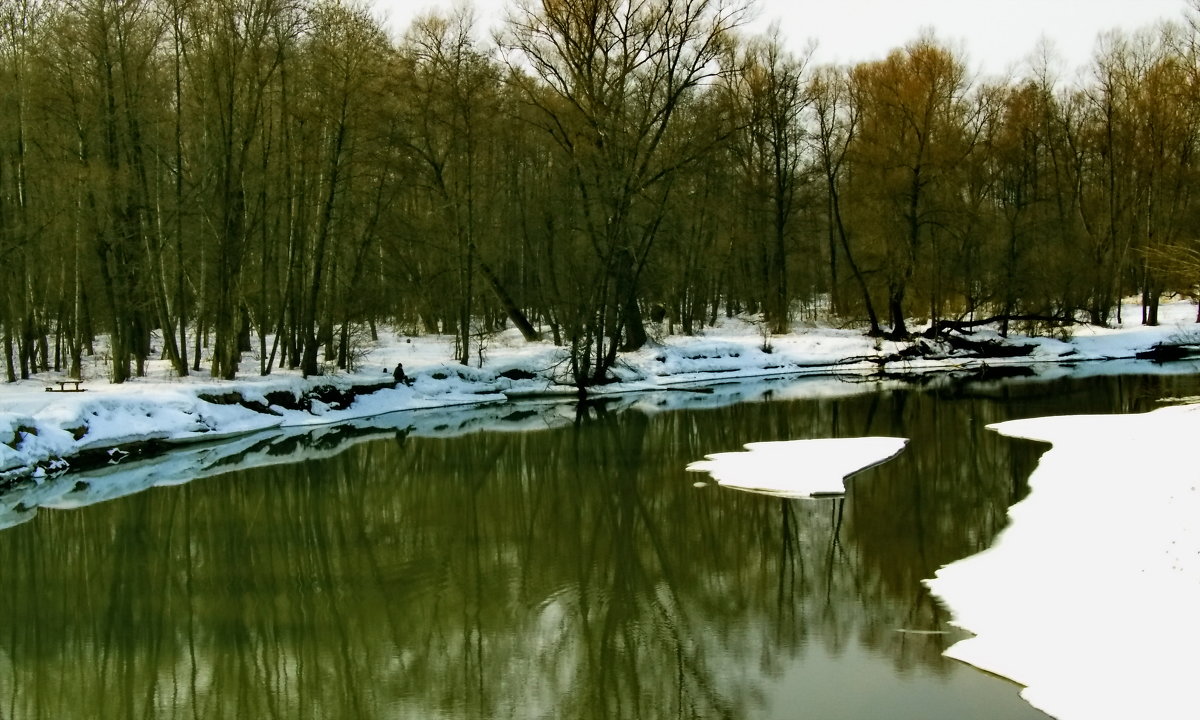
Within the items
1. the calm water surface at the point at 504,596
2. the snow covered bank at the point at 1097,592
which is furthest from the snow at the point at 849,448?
the calm water surface at the point at 504,596

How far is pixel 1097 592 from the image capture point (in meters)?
9.78

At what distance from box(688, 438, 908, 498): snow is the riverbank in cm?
1262

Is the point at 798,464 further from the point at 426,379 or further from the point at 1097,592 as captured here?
the point at 426,379

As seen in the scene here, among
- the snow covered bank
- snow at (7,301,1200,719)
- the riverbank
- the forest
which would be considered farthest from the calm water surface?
the forest

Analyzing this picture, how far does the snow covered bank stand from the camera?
762cm

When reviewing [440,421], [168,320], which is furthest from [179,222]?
[440,421]

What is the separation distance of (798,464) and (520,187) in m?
31.2

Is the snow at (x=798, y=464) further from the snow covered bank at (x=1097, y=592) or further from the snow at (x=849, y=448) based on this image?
the snow covered bank at (x=1097, y=592)

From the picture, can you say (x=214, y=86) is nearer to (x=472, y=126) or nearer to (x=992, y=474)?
(x=472, y=126)

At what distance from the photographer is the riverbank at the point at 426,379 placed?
21.0 m

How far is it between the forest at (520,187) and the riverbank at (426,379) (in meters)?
1.12

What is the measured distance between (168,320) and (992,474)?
21.1m

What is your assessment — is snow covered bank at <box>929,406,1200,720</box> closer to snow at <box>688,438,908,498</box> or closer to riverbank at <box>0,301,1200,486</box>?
snow at <box>688,438,908,498</box>

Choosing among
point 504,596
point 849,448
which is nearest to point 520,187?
point 849,448
